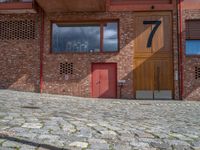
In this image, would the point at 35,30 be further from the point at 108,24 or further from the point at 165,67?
the point at 165,67

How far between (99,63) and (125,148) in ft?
37.5

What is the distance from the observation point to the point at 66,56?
15086 mm

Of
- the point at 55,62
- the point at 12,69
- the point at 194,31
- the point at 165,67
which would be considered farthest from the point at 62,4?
the point at 194,31

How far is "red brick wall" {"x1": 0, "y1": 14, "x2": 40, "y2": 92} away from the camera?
15055 millimetres

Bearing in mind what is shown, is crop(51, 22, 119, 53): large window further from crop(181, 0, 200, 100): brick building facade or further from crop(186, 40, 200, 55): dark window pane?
crop(186, 40, 200, 55): dark window pane

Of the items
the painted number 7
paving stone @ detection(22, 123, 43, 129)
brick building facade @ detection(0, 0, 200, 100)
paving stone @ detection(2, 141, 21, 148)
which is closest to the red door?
brick building facade @ detection(0, 0, 200, 100)

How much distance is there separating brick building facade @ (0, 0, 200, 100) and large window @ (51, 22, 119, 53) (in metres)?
0.29

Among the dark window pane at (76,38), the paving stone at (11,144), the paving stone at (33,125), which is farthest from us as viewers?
the dark window pane at (76,38)

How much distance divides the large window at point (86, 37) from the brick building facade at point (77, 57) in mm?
291

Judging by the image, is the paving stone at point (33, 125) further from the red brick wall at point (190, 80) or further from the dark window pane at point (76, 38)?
the red brick wall at point (190, 80)

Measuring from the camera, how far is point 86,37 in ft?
49.9

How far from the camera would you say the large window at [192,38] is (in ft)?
48.2

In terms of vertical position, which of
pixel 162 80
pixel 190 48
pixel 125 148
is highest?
pixel 190 48

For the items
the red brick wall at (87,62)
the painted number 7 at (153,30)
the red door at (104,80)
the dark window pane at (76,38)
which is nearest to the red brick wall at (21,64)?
the red brick wall at (87,62)
